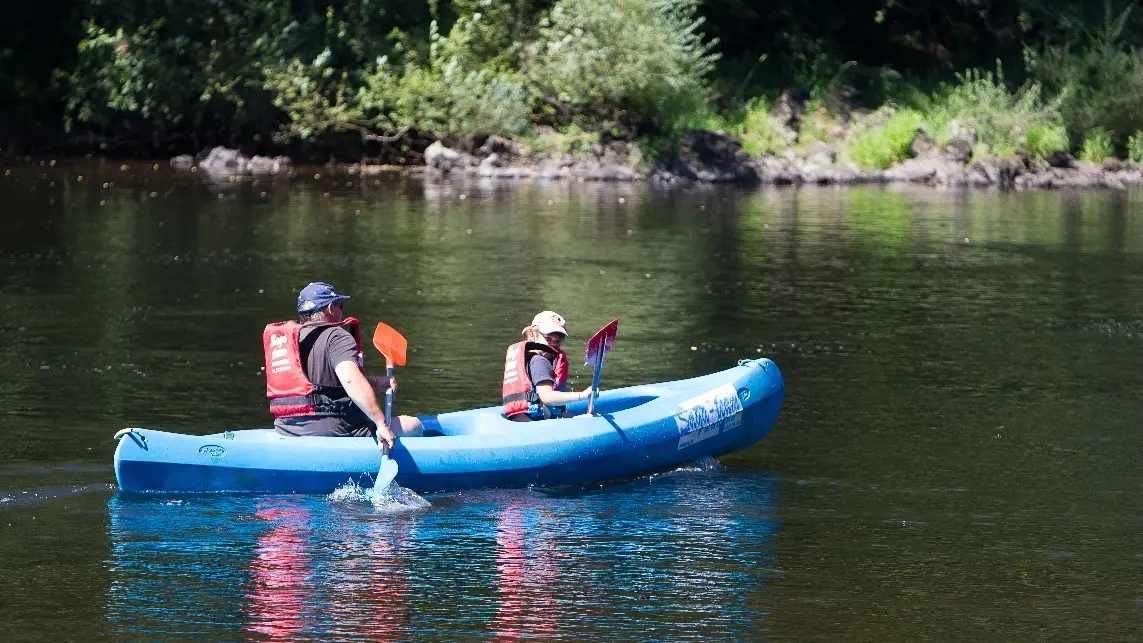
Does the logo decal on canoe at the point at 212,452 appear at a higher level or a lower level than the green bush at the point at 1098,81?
lower

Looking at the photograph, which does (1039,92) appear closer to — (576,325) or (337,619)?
(576,325)

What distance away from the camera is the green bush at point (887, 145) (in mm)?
35688

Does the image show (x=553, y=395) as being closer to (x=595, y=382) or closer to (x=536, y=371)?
(x=536, y=371)

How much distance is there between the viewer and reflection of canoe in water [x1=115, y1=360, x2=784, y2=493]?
9578mm

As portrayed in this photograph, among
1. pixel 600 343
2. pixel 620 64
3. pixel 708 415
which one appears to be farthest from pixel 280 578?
pixel 620 64

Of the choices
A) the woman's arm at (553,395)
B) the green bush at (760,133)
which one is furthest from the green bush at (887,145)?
the woman's arm at (553,395)

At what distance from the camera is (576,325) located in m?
16.1

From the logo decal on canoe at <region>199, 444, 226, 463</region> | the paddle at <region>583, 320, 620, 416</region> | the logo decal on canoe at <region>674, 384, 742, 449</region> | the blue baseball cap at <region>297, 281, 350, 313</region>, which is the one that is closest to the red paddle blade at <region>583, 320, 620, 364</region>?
the paddle at <region>583, 320, 620, 416</region>

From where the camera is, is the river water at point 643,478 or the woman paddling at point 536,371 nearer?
the river water at point 643,478

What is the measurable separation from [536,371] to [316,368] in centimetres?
138

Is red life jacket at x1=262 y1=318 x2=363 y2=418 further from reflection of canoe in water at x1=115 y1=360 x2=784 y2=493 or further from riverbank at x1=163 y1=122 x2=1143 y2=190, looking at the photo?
riverbank at x1=163 y1=122 x2=1143 y2=190

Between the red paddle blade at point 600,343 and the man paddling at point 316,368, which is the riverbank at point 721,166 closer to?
the red paddle blade at point 600,343

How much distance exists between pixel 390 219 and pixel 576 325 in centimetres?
989

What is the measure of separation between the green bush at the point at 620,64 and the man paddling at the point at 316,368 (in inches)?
997
